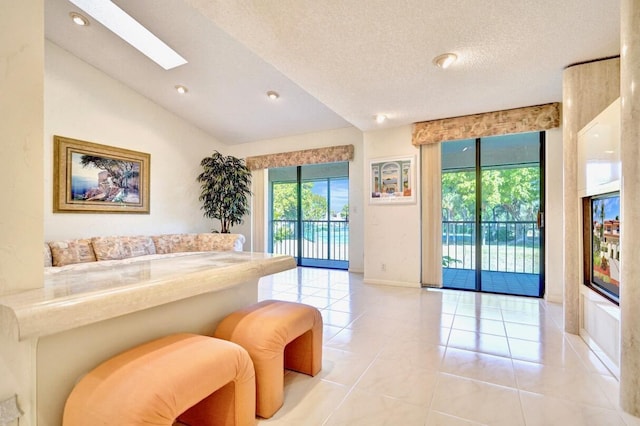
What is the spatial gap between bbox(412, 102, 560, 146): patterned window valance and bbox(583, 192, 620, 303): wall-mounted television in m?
1.44

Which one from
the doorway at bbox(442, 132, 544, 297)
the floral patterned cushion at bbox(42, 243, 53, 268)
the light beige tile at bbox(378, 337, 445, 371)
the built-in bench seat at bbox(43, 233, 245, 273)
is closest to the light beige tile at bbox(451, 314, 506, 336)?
the light beige tile at bbox(378, 337, 445, 371)

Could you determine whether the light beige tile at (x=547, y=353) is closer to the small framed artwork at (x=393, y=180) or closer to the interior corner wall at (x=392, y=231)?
the interior corner wall at (x=392, y=231)

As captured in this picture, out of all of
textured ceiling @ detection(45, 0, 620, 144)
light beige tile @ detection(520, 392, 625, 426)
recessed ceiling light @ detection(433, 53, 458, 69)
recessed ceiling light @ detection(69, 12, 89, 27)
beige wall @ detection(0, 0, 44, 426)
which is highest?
recessed ceiling light @ detection(69, 12, 89, 27)

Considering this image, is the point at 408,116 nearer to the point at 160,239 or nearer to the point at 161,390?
the point at 161,390

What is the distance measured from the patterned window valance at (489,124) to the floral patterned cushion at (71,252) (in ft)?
15.3

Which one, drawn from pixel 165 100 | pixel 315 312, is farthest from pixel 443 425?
pixel 165 100

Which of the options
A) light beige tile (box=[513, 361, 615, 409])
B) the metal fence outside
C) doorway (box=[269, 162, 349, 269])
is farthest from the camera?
doorway (box=[269, 162, 349, 269])

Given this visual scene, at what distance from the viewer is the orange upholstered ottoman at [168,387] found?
36.3 inches

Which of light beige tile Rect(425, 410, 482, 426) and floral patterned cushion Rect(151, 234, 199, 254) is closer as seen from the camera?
light beige tile Rect(425, 410, 482, 426)

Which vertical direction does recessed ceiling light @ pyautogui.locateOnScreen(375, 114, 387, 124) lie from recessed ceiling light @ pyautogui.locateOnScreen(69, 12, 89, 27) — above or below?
below

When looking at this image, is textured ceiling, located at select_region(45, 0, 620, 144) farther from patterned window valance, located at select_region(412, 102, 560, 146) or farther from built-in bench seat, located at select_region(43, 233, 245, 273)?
built-in bench seat, located at select_region(43, 233, 245, 273)

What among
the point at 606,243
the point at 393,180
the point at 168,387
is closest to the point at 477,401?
the point at 606,243

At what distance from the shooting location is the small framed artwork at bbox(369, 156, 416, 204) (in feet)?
13.9

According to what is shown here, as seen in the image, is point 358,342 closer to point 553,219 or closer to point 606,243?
point 606,243
